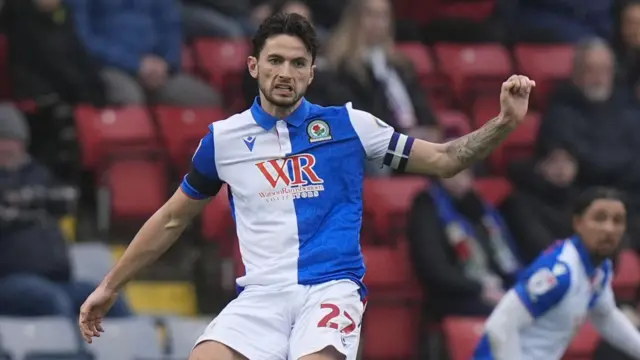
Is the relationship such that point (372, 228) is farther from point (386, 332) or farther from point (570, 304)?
point (570, 304)

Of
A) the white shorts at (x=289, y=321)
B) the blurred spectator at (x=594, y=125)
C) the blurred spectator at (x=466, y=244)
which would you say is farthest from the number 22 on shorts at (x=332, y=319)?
the blurred spectator at (x=594, y=125)

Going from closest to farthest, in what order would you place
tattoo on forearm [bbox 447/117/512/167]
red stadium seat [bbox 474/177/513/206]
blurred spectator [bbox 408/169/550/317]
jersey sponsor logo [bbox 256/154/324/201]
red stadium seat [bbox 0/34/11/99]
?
tattoo on forearm [bbox 447/117/512/167] → jersey sponsor logo [bbox 256/154/324/201] → blurred spectator [bbox 408/169/550/317] → red stadium seat [bbox 0/34/11/99] → red stadium seat [bbox 474/177/513/206]

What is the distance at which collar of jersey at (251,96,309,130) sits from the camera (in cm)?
608

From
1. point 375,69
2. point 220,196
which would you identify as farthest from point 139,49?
point 220,196

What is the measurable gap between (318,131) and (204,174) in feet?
1.54

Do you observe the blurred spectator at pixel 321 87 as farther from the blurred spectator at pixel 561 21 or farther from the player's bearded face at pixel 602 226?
the blurred spectator at pixel 561 21

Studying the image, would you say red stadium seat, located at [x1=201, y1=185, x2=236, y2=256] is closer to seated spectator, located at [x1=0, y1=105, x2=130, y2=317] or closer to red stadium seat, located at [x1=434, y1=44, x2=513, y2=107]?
seated spectator, located at [x1=0, y1=105, x2=130, y2=317]

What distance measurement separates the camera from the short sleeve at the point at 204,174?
20.1 ft

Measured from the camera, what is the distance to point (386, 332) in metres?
10.3

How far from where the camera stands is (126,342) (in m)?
8.81

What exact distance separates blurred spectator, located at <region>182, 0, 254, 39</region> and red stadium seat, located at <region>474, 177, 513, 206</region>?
7.00 ft

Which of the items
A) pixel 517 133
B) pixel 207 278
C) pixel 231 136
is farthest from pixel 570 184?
pixel 231 136

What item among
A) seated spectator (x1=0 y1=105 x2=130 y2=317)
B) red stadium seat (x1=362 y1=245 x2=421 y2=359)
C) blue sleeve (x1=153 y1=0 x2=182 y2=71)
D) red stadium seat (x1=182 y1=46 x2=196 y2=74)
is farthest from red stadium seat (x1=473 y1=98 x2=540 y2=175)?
seated spectator (x1=0 y1=105 x2=130 y2=317)

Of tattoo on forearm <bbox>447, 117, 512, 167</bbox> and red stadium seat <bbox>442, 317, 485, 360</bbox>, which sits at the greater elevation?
tattoo on forearm <bbox>447, 117, 512, 167</bbox>
